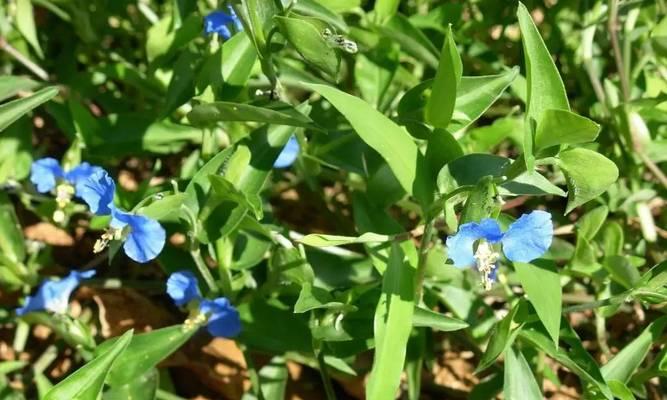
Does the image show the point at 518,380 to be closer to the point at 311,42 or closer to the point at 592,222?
the point at 592,222

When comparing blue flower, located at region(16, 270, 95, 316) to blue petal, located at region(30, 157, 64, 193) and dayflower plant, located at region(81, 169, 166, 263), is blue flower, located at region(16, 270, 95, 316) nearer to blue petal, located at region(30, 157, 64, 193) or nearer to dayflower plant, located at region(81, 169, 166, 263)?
blue petal, located at region(30, 157, 64, 193)

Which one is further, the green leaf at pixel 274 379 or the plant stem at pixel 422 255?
the green leaf at pixel 274 379

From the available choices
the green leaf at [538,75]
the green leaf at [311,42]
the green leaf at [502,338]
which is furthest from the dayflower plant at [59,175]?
the green leaf at [538,75]

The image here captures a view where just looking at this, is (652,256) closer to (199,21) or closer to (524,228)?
(524,228)

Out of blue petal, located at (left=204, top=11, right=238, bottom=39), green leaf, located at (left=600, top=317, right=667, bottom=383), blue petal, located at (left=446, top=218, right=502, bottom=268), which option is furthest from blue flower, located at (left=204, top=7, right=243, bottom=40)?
green leaf, located at (left=600, top=317, right=667, bottom=383)

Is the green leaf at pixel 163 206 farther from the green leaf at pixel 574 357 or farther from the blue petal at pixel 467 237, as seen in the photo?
the green leaf at pixel 574 357

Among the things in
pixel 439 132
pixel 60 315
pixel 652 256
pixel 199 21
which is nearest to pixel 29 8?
pixel 199 21
